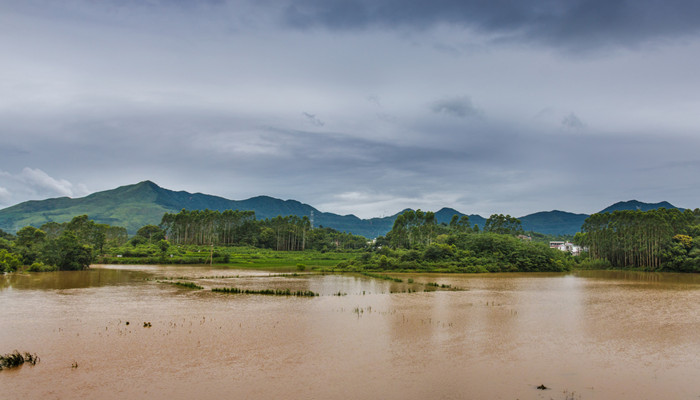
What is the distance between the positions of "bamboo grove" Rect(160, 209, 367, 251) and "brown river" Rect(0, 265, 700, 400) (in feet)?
221

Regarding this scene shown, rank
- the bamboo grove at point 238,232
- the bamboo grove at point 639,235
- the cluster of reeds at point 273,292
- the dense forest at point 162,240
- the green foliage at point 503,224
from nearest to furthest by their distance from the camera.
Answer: the cluster of reeds at point 273,292 < the dense forest at point 162,240 < the bamboo grove at point 639,235 < the green foliage at point 503,224 < the bamboo grove at point 238,232

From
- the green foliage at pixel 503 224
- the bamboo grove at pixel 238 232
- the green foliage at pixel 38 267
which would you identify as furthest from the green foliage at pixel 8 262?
the green foliage at pixel 503 224

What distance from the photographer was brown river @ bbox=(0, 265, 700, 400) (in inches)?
373

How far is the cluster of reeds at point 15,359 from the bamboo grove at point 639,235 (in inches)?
2282

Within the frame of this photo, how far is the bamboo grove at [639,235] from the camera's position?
51.1 m

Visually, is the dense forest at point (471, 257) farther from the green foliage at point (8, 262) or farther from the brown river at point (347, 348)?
the green foliage at point (8, 262)

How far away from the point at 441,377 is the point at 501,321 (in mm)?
8038

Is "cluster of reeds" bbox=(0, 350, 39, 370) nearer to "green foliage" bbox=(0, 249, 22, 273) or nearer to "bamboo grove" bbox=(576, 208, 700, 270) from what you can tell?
"green foliage" bbox=(0, 249, 22, 273)

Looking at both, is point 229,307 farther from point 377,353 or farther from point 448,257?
point 448,257

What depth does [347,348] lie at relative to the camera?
12883 mm

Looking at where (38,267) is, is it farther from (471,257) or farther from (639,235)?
(639,235)

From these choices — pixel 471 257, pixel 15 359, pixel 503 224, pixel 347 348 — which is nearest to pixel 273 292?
pixel 347 348

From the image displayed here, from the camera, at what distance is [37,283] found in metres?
29.8

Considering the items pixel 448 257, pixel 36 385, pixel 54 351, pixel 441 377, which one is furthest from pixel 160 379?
pixel 448 257
